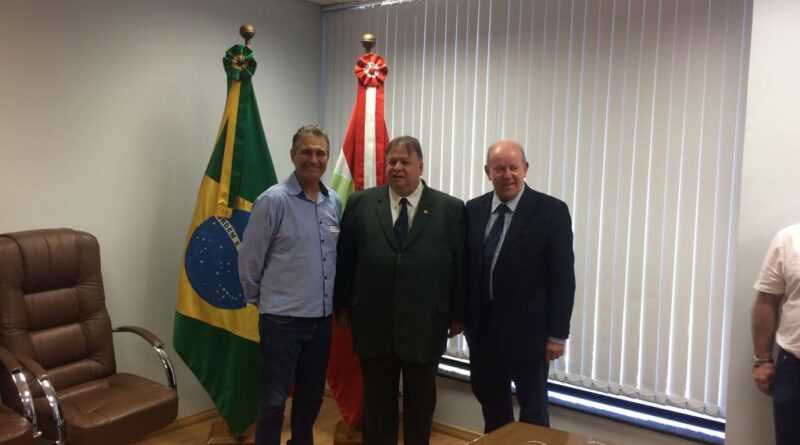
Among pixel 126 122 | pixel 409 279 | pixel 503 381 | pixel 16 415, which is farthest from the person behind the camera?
pixel 126 122

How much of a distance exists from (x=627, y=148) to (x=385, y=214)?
122 centimetres

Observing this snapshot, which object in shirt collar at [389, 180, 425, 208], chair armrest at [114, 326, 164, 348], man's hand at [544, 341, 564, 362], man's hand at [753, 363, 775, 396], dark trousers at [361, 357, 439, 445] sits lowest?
dark trousers at [361, 357, 439, 445]

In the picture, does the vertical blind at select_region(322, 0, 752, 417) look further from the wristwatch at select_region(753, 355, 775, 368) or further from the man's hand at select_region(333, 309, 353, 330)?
the man's hand at select_region(333, 309, 353, 330)

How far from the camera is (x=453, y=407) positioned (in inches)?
139

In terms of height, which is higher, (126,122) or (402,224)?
(126,122)

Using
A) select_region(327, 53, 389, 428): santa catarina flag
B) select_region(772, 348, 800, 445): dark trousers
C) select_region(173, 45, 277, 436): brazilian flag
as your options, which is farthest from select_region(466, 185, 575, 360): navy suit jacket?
select_region(173, 45, 277, 436): brazilian flag

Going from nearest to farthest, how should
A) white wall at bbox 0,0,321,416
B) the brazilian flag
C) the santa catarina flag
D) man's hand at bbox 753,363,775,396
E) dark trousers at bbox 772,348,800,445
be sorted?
1. dark trousers at bbox 772,348,800,445
2. man's hand at bbox 753,363,775,396
3. white wall at bbox 0,0,321,416
4. the brazilian flag
5. the santa catarina flag

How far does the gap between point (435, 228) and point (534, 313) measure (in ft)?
1.60

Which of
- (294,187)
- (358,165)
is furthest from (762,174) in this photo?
(358,165)

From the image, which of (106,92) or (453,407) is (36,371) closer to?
(106,92)

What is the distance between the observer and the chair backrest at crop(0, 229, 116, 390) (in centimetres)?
263

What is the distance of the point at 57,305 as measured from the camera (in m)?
2.79

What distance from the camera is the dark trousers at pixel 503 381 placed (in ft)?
8.00

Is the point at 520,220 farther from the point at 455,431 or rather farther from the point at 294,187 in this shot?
the point at 455,431
